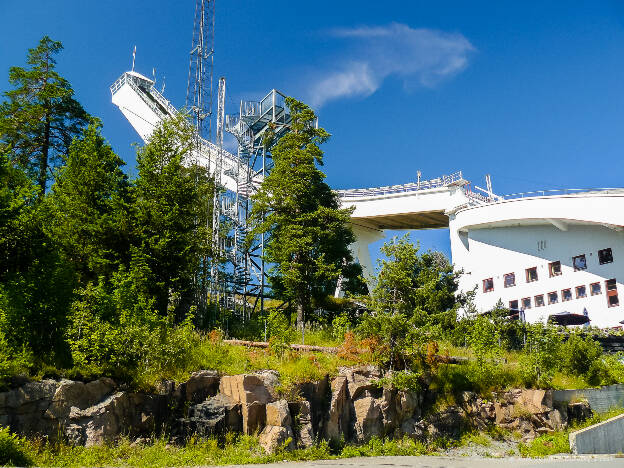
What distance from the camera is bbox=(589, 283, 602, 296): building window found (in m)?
39.2

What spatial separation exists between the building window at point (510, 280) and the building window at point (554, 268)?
309cm

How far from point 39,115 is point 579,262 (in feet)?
A: 127

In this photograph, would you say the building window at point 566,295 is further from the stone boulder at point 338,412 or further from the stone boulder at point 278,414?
the stone boulder at point 278,414

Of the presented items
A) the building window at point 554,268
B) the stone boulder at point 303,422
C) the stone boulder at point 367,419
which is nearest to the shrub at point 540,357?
the stone boulder at point 367,419

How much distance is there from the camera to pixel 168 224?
21922 mm

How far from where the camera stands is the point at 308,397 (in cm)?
1783

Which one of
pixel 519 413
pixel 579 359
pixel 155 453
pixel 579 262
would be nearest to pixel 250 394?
pixel 155 453

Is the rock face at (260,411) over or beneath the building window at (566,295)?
beneath

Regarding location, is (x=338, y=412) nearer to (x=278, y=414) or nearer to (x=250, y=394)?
(x=278, y=414)

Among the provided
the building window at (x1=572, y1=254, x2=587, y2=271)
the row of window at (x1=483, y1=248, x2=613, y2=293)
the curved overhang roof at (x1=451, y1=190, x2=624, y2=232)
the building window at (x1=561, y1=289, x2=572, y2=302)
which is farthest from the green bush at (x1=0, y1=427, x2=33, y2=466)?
the building window at (x1=572, y1=254, x2=587, y2=271)

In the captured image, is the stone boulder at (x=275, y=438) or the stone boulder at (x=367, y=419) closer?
the stone boulder at (x=275, y=438)

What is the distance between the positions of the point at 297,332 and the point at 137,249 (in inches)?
348

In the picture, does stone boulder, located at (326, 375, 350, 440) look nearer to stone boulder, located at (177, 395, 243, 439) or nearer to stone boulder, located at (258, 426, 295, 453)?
stone boulder, located at (258, 426, 295, 453)

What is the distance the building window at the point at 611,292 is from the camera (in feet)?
126
